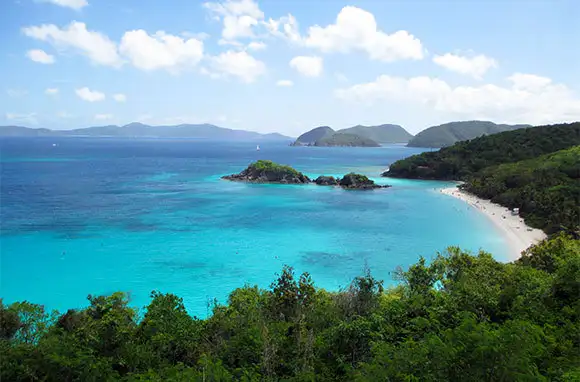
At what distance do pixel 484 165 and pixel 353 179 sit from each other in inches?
1427

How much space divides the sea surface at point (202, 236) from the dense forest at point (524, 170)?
725cm

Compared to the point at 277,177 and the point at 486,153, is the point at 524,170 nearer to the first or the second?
the point at 486,153

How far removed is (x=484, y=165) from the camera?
9656 centimetres

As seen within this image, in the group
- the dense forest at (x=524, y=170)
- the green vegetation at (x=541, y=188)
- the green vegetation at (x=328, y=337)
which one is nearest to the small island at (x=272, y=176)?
the dense forest at (x=524, y=170)

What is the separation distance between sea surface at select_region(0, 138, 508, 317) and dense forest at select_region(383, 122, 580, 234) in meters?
7.25

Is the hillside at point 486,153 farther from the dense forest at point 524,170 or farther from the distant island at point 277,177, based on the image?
the distant island at point 277,177

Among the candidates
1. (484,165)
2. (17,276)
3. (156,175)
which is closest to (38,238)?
(17,276)

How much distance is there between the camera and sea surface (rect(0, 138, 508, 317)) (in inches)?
1257

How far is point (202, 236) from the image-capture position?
148ft

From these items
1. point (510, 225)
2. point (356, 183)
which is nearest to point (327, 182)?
point (356, 183)

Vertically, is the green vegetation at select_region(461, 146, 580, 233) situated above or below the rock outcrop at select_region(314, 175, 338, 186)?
above

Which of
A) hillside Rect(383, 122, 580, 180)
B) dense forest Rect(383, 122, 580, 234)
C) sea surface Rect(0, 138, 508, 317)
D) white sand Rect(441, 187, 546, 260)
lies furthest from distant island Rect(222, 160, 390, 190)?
white sand Rect(441, 187, 546, 260)

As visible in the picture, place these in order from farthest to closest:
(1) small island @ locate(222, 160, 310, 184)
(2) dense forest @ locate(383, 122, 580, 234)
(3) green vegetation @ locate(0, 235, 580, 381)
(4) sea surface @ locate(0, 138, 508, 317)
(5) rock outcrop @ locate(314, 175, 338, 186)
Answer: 1. (1) small island @ locate(222, 160, 310, 184)
2. (5) rock outcrop @ locate(314, 175, 338, 186)
3. (2) dense forest @ locate(383, 122, 580, 234)
4. (4) sea surface @ locate(0, 138, 508, 317)
5. (3) green vegetation @ locate(0, 235, 580, 381)

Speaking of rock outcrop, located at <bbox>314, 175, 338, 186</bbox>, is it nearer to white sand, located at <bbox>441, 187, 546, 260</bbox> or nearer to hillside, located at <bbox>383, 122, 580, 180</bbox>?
hillside, located at <bbox>383, 122, 580, 180</bbox>
